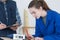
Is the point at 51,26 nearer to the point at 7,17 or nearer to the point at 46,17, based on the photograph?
the point at 46,17

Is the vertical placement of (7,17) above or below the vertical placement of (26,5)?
below

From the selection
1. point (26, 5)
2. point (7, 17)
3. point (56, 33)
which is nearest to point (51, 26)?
point (56, 33)

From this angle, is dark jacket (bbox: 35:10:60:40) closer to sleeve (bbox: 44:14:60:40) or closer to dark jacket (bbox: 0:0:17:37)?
sleeve (bbox: 44:14:60:40)

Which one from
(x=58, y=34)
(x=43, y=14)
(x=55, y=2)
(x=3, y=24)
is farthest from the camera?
(x=55, y=2)

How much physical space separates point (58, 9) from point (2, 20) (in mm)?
1333

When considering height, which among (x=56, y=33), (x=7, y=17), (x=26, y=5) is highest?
(x=26, y=5)

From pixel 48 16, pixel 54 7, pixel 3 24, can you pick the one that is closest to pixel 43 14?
pixel 48 16

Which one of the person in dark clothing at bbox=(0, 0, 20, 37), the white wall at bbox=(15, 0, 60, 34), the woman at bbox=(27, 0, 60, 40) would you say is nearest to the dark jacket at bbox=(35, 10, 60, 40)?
the woman at bbox=(27, 0, 60, 40)

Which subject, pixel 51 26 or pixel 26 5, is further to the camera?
pixel 26 5

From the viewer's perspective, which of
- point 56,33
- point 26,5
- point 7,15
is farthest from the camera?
point 26,5

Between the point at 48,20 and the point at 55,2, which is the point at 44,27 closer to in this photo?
the point at 48,20

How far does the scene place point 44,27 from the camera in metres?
2.00

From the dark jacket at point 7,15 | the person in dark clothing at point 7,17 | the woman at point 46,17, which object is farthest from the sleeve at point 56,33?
the dark jacket at point 7,15

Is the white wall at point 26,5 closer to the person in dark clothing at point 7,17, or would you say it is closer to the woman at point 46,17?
the person in dark clothing at point 7,17
